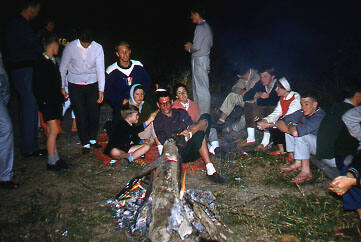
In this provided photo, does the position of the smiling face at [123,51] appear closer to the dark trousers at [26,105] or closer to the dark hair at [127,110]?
the dark hair at [127,110]

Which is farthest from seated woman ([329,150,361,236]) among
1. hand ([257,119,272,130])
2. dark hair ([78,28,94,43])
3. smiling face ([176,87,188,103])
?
dark hair ([78,28,94,43])

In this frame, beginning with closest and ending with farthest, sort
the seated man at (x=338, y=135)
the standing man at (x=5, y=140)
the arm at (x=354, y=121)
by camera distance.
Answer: the arm at (x=354, y=121)
the seated man at (x=338, y=135)
the standing man at (x=5, y=140)

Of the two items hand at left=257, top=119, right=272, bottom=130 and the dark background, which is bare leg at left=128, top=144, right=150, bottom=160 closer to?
hand at left=257, top=119, right=272, bottom=130

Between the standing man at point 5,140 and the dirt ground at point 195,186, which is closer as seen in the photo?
the dirt ground at point 195,186

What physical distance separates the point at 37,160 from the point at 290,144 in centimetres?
457

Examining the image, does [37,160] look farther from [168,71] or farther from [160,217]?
[168,71]

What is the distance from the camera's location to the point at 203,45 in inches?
249

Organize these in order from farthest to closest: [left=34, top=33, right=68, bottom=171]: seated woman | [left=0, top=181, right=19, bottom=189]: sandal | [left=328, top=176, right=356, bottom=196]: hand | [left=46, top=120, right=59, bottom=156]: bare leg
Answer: [left=46, top=120, right=59, bottom=156]: bare leg → [left=34, top=33, right=68, bottom=171]: seated woman → [left=0, top=181, right=19, bottom=189]: sandal → [left=328, top=176, right=356, bottom=196]: hand

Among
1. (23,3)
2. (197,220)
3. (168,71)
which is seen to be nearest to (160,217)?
(197,220)

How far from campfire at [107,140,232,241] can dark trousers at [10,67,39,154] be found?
2.29 metres

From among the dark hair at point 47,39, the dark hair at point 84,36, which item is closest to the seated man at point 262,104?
the dark hair at point 84,36

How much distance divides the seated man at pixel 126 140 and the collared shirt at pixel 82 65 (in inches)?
31.6

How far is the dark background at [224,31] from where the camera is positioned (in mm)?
9039

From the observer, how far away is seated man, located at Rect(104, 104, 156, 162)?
196 inches
